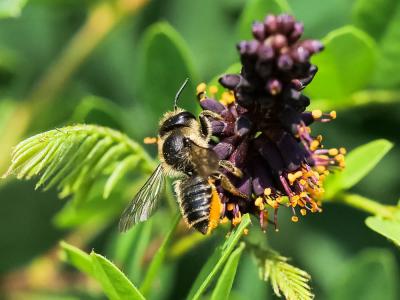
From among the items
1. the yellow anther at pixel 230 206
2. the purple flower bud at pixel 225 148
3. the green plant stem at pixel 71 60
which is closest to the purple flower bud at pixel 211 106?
the purple flower bud at pixel 225 148

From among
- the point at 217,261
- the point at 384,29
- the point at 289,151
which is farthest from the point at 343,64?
the point at 217,261

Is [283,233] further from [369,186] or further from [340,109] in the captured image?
[340,109]

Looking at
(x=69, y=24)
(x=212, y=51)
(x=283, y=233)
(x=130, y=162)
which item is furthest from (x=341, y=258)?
(x=69, y=24)

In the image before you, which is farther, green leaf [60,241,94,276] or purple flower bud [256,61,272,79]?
green leaf [60,241,94,276]

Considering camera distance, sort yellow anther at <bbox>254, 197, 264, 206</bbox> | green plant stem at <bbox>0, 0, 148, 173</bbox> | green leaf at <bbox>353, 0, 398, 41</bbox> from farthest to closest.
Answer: green plant stem at <bbox>0, 0, 148, 173</bbox>
green leaf at <bbox>353, 0, 398, 41</bbox>
yellow anther at <bbox>254, 197, 264, 206</bbox>

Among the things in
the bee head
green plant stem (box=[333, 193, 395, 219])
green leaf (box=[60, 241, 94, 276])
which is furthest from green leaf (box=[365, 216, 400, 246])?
green leaf (box=[60, 241, 94, 276])

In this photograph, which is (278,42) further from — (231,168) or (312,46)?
(231,168)

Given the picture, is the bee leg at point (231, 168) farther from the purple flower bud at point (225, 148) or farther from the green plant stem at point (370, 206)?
the green plant stem at point (370, 206)

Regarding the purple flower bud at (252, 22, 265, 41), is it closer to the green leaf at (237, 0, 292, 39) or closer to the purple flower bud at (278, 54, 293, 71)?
the purple flower bud at (278, 54, 293, 71)
